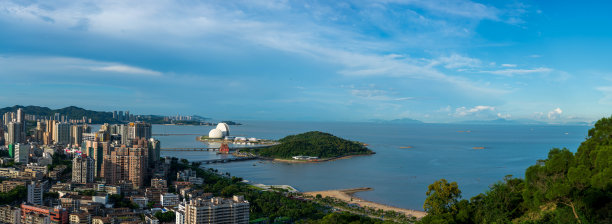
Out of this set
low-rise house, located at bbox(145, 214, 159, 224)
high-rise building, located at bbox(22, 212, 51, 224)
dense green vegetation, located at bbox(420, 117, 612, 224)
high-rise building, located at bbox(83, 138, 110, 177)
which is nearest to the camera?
dense green vegetation, located at bbox(420, 117, 612, 224)

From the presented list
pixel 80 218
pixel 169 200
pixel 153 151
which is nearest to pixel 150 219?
pixel 80 218

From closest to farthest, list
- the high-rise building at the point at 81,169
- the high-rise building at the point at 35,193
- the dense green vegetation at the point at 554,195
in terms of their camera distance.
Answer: the dense green vegetation at the point at 554,195 < the high-rise building at the point at 35,193 < the high-rise building at the point at 81,169

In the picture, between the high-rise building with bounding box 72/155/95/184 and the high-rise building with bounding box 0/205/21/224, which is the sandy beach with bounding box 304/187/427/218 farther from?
the high-rise building with bounding box 0/205/21/224

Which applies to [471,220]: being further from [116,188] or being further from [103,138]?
[103,138]

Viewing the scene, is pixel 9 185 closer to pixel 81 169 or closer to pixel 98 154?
pixel 81 169

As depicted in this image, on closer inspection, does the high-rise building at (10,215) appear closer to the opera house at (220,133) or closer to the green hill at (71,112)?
the opera house at (220,133)

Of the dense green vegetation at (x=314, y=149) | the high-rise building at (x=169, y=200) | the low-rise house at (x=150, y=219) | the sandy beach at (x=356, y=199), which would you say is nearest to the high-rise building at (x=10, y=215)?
the low-rise house at (x=150, y=219)

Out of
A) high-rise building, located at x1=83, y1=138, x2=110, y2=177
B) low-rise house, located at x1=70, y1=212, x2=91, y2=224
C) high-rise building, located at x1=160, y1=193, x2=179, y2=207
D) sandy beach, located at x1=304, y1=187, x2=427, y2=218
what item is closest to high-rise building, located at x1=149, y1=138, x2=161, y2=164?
high-rise building, located at x1=83, y1=138, x2=110, y2=177
